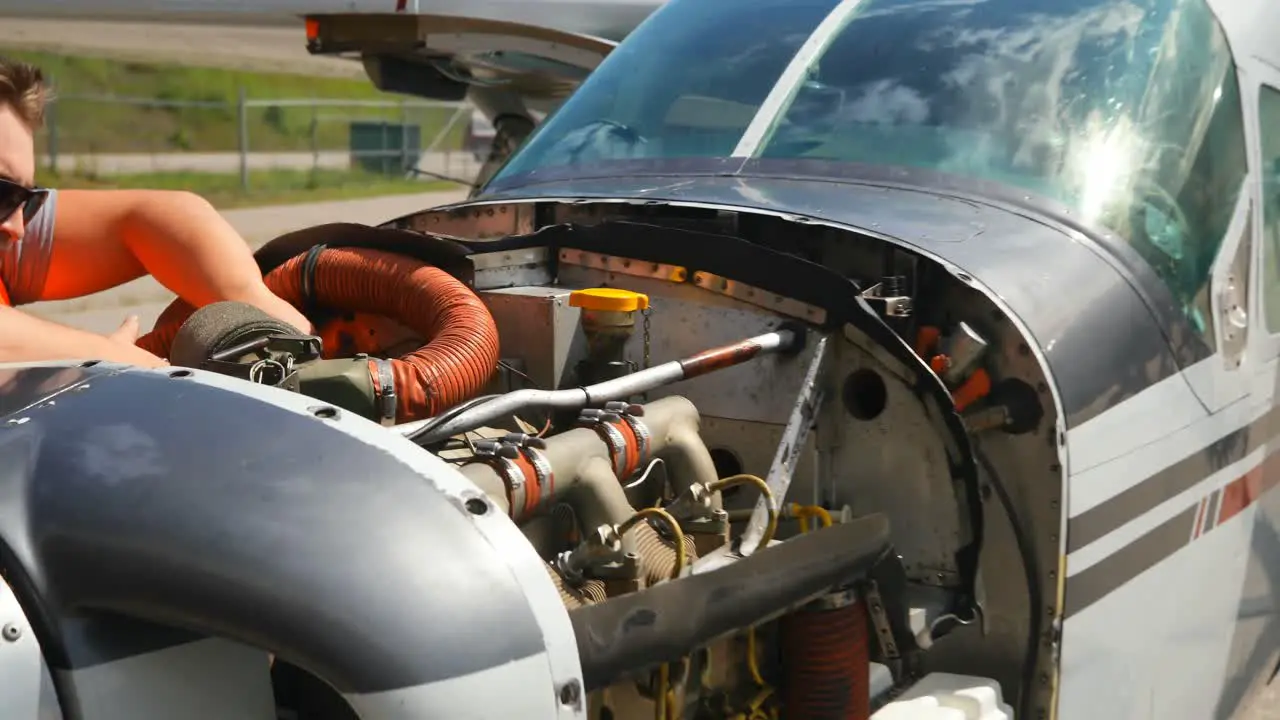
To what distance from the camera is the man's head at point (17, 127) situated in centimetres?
217

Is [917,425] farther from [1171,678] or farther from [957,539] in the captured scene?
[1171,678]

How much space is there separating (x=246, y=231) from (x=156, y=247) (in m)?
15.6

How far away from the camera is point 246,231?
17797 millimetres

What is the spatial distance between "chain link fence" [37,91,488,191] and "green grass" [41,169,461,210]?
14 centimetres

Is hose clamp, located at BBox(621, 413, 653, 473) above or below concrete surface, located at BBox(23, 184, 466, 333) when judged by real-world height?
above

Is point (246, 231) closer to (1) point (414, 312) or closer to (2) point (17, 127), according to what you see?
(1) point (414, 312)

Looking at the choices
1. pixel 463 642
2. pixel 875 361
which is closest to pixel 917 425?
pixel 875 361

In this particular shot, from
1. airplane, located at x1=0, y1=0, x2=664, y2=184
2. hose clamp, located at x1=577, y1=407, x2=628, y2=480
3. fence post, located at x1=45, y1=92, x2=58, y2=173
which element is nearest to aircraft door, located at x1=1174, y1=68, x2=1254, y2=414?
hose clamp, located at x1=577, y1=407, x2=628, y2=480

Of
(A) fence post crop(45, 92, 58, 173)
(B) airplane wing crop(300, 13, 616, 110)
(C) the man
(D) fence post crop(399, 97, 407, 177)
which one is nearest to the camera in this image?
(C) the man

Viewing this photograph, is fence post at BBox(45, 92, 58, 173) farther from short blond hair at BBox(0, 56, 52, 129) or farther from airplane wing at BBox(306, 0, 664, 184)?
short blond hair at BBox(0, 56, 52, 129)

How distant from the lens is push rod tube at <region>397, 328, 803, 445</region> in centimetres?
214

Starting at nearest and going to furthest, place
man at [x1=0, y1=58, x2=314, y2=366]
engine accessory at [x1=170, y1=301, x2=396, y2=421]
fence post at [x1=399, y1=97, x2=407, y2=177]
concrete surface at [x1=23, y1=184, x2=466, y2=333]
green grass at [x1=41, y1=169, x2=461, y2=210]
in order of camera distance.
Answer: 1. engine accessory at [x1=170, y1=301, x2=396, y2=421]
2. man at [x1=0, y1=58, x2=314, y2=366]
3. concrete surface at [x1=23, y1=184, x2=466, y2=333]
4. green grass at [x1=41, y1=169, x2=461, y2=210]
5. fence post at [x1=399, y1=97, x2=407, y2=177]

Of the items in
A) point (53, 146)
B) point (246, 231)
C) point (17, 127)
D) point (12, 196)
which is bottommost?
point (53, 146)

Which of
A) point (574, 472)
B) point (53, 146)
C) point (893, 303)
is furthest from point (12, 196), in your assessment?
point (53, 146)
